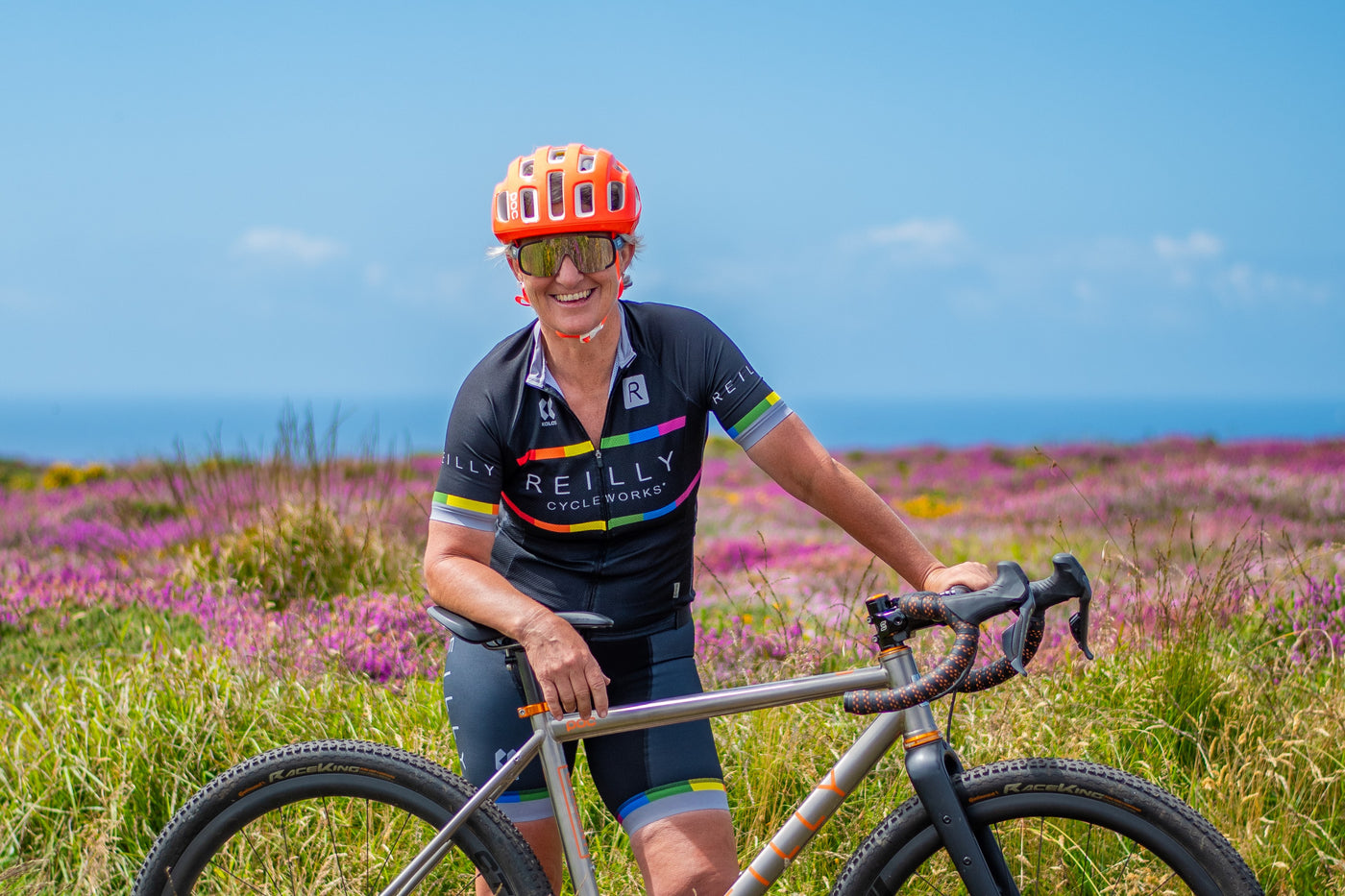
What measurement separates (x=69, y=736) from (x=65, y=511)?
969 cm

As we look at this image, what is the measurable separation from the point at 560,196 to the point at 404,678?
10.0ft

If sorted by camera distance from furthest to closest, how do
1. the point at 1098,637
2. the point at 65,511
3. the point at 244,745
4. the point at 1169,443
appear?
the point at 1169,443, the point at 65,511, the point at 1098,637, the point at 244,745

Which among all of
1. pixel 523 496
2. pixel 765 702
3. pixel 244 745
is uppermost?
pixel 523 496

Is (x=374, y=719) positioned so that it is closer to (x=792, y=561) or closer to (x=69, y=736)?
(x=69, y=736)

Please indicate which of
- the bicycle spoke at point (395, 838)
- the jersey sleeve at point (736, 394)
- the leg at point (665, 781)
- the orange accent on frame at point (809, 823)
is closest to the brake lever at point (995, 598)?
the orange accent on frame at point (809, 823)

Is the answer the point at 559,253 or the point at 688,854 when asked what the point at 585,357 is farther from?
the point at 688,854

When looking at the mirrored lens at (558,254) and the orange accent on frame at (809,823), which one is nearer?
the orange accent on frame at (809,823)

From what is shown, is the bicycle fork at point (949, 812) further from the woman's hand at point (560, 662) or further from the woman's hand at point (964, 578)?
the woman's hand at point (560, 662)

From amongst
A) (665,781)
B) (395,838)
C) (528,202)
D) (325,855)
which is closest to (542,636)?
(665,781)

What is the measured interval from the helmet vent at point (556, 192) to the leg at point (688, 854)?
1.65m

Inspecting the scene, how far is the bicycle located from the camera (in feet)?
7.77

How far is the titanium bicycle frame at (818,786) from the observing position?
2.39 meters

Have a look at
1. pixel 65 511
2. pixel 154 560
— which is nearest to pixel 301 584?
pixel 154 560

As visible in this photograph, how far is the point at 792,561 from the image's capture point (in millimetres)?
10094
